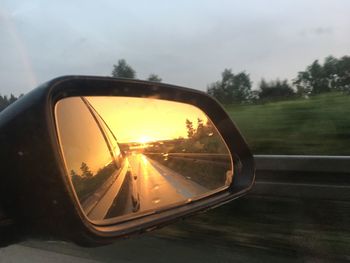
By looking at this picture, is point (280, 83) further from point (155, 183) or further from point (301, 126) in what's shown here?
point (155, 183)

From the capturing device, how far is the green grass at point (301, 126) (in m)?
7.56

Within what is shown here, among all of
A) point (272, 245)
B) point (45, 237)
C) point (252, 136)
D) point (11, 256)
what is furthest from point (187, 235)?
point (45, 237)

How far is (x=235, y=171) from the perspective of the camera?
2.96 metres

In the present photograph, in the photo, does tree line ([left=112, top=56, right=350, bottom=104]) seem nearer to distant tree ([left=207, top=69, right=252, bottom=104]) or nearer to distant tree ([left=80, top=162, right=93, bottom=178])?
distant tree ([left=207, top=69, right=252, bottom=104])

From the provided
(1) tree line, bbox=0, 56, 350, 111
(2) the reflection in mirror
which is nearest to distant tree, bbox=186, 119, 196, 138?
(2) the reflection in mirror

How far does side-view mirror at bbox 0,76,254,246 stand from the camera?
153cm

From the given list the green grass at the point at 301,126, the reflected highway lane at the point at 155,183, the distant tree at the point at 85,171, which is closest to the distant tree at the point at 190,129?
the reflected highway lane at the point at 155,183

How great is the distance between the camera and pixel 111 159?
2.14m

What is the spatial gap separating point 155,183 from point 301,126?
6531 millimetres

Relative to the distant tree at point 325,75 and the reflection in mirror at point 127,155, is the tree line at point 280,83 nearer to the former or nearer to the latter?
the distant tree at point 325,75

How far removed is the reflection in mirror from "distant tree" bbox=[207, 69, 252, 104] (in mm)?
10321

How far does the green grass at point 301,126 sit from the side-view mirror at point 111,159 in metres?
4.75

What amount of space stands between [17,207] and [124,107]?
832mm

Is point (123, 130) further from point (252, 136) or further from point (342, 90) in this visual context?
point (342, 90)
